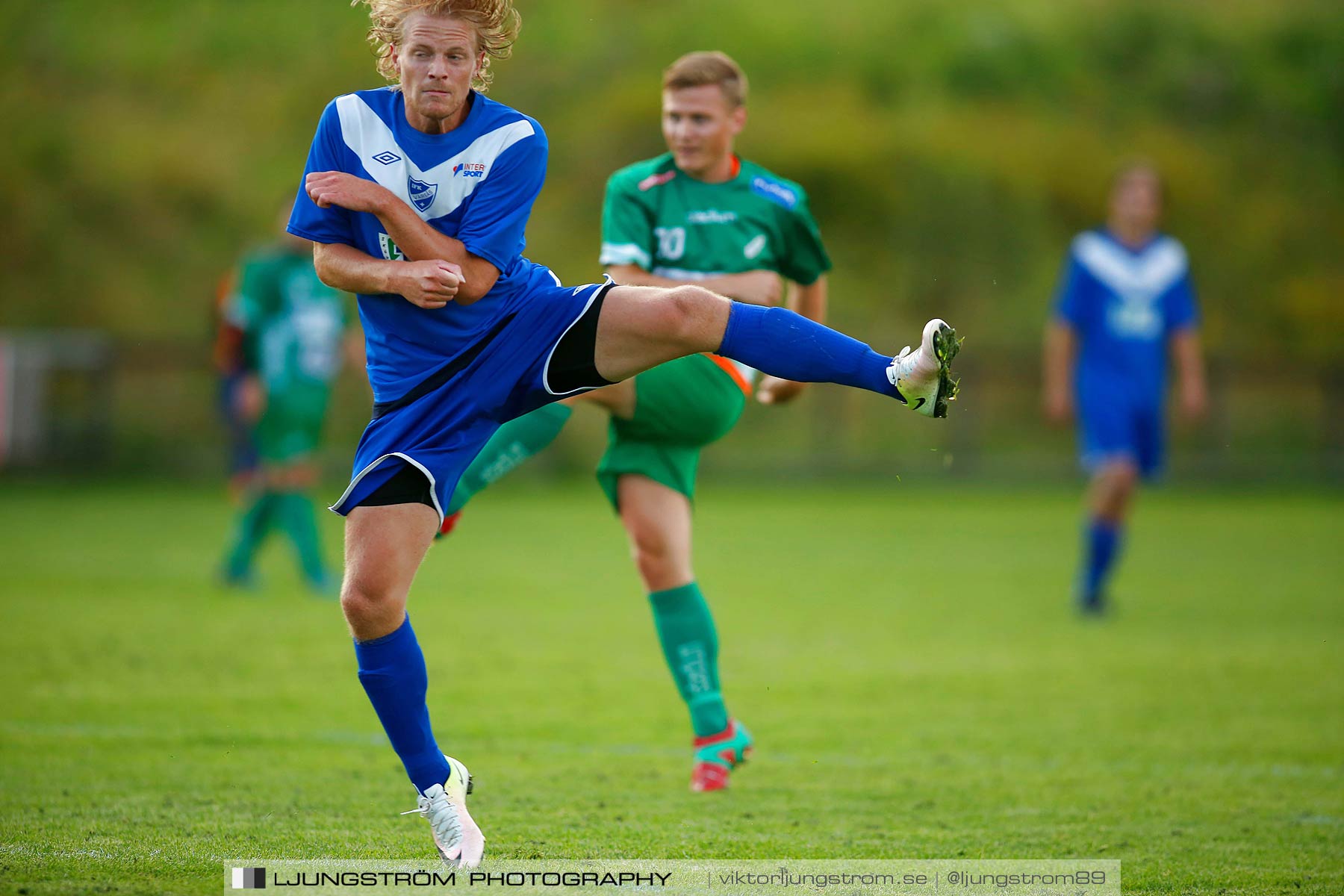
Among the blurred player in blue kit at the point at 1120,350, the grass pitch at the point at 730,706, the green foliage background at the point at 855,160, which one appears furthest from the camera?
the green foliage background at the point at 855,160

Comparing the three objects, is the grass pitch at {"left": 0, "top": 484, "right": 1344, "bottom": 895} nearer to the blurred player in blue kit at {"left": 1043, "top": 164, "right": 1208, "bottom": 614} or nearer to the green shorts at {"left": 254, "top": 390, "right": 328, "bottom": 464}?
the blurred player in blue kit at {"left": 1043, "top": 164, "right": 1208, "bottom": 614}

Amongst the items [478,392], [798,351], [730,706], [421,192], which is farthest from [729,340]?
[730,706]

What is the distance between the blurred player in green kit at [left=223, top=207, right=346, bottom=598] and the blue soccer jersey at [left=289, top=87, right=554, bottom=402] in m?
5.89

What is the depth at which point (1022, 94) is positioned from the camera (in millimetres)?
26609

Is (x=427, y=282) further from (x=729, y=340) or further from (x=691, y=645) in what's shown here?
(x=691, y=645)

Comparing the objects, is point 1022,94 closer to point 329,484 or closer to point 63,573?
point 329,484

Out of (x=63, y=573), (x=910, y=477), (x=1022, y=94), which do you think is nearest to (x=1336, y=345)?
(x=1022, y=94)

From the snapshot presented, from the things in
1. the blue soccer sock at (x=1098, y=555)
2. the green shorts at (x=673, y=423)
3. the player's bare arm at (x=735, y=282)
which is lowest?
the blue soccer sock at (x=1098, y=555)

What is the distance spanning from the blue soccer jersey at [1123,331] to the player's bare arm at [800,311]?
465 centimetres

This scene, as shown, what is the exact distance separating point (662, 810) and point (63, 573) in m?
7.03

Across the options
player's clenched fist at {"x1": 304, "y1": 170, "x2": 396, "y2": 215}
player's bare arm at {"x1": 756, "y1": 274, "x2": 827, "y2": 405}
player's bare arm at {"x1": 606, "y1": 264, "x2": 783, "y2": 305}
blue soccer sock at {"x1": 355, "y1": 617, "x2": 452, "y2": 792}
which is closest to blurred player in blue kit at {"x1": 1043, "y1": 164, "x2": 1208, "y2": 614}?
player's bare arm at {"x1": 756, "y1": 274, "x2": 827, "y2": 405}

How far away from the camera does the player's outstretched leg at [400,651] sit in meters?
3.71

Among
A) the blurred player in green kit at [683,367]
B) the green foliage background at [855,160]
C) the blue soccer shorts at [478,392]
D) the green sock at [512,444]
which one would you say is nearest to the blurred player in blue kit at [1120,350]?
the blurred player in green kit at [683,367]

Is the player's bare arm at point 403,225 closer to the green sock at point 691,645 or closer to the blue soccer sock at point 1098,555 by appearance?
the green sock at point 691,645
